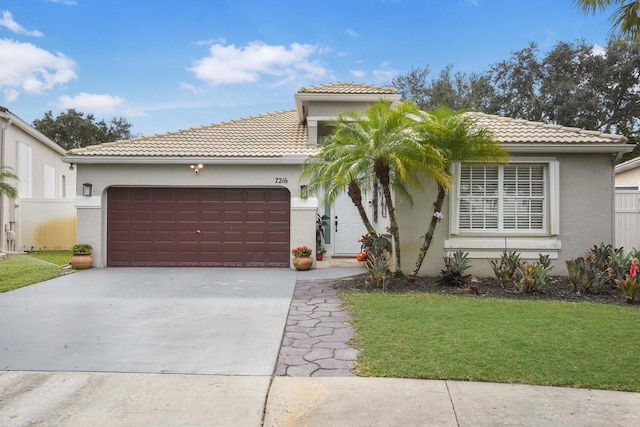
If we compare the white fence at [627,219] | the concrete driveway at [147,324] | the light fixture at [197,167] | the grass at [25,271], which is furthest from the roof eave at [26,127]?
the white fence at [627,219]

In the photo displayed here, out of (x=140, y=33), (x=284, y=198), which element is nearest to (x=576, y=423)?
(x=284, y=198)

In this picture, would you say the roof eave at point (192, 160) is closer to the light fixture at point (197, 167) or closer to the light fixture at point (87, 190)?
the light fixture at point (197, 167)

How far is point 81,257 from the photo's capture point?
40.9ft

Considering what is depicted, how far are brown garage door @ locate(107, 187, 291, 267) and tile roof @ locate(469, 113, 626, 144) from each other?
18.9 feet

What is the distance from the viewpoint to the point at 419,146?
8789mm

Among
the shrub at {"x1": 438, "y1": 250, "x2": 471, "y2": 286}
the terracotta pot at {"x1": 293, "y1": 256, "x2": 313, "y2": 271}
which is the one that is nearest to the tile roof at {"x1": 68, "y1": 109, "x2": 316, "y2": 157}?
the terracotta pot at {"x1": 293, "y1": 256, "x2": 313, "y2": 271}

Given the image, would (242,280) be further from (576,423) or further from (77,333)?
(576,423)

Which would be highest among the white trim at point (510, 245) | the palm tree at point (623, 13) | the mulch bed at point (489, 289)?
the palm tree at point (623, 13)

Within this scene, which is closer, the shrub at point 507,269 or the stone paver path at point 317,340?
the stone paver path at point 317,340

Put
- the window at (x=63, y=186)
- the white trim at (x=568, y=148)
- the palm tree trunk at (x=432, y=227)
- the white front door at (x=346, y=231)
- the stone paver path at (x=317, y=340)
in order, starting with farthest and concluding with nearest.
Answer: the window at (x=63, y=186) < the white front door at (x=346, y=231) < the white trim at (x=568, y=148) < the palm tree trunk at (x=432, y=227) < the stone paver path at (x=317, y=340)

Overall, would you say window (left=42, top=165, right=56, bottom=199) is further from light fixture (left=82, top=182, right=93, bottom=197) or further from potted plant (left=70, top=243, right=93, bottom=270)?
potted plant (left=70, top=243, right=93, bottom=270)

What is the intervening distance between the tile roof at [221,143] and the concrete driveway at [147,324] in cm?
352

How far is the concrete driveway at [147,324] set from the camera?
505 cm

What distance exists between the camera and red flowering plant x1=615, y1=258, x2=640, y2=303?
8267mm
